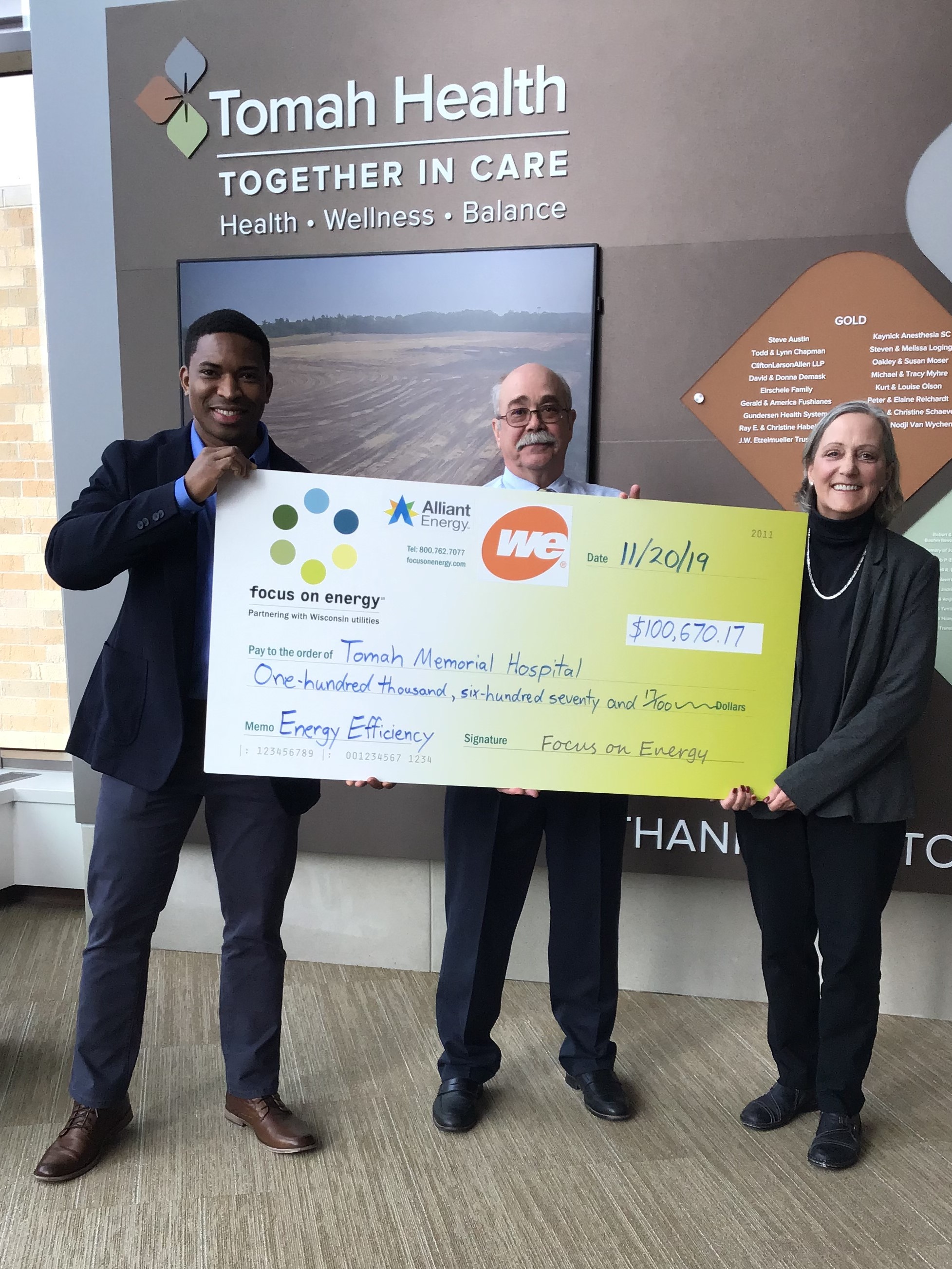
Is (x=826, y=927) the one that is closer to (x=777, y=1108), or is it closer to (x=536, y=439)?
(x=777, y=1108)

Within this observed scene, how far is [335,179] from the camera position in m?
2.79

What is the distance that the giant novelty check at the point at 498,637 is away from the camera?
6.32 feet

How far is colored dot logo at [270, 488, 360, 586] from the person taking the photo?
6.25ft

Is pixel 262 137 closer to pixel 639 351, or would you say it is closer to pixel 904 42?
pixel 639 351

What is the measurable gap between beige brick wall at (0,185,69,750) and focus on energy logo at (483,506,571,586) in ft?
7.24

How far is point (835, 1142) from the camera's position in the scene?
2.07 m

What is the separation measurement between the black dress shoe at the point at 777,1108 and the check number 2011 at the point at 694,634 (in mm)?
1107

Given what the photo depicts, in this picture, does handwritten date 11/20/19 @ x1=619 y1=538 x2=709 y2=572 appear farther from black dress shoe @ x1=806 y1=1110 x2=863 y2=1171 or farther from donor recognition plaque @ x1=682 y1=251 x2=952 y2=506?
black dress shoe @ x1=806 y1=1110 x2=863 y2=1171

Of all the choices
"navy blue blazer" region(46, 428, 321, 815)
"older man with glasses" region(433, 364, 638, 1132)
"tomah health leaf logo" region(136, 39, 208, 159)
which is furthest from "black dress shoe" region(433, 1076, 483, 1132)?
"tomah health leaf logo" region(136, 39, 208, 159)

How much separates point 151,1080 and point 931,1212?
1.81m

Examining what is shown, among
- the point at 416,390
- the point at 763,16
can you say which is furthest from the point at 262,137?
the point at 763,16

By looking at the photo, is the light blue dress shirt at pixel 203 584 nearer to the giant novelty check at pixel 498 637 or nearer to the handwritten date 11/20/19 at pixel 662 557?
the giant novelty check at pixel 498 637

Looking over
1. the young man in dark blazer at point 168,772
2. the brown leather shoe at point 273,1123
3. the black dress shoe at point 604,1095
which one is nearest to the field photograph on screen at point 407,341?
the young man in dark blazer at point 168,772

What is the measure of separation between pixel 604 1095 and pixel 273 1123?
2.55 ft
